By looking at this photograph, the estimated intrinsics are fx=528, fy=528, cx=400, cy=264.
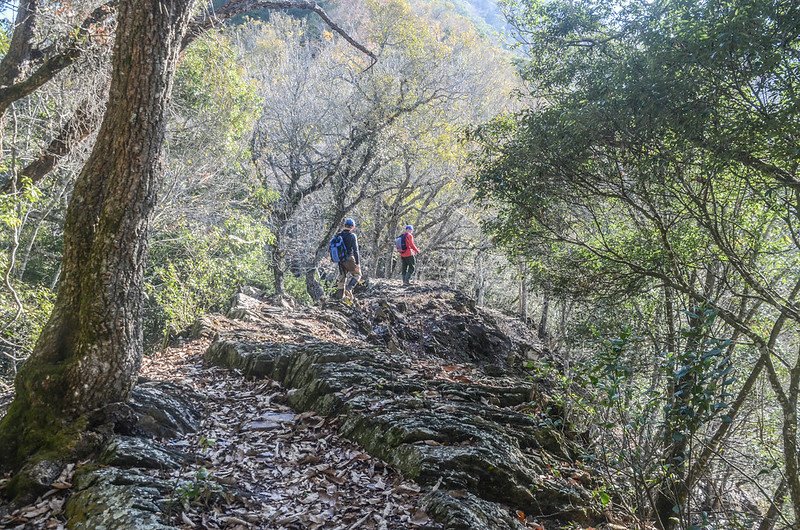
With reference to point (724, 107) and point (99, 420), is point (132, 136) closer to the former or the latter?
point (99, 420)

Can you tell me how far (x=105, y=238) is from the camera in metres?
4.36

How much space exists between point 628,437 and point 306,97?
57.4 ft

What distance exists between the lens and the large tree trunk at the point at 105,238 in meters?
4.35

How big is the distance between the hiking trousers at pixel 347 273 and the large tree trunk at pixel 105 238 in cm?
797

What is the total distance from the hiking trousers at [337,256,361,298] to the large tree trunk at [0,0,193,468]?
7.97 meters

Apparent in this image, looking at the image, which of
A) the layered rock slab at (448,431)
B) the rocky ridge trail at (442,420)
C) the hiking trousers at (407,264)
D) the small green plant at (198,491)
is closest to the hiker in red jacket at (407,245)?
the hiking trousers at (407,264)

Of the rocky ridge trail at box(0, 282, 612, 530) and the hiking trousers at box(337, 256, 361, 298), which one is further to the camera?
the hiking trousers at box(337, 256, 361, 298)

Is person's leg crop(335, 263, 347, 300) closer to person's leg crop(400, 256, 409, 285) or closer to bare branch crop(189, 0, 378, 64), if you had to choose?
person's leg crop(400, 256, 409, 285)

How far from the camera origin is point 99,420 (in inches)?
174

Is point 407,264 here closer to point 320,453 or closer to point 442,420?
point 442,420

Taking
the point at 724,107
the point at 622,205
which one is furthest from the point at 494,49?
the point at 724,107

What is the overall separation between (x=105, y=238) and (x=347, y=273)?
345 inches

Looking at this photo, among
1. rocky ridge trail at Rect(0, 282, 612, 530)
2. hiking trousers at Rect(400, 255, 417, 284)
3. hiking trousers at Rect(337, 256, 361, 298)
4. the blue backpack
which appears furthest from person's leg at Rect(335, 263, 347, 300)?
rocky ridge trail at Rect(0, 282, 612, 530)

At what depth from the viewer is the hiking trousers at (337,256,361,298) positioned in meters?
12.4
